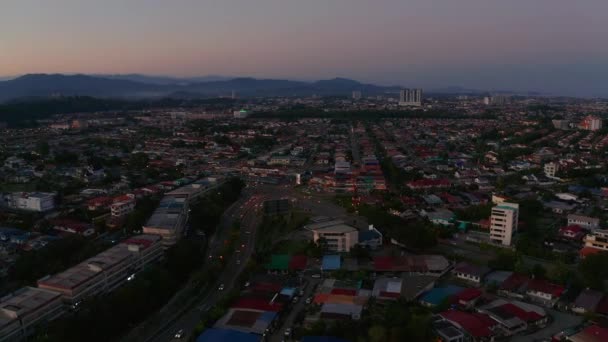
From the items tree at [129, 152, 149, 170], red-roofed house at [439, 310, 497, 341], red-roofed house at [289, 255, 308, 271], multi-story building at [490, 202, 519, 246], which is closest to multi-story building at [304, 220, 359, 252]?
red-roofed house at [289, 255, 308, 271]

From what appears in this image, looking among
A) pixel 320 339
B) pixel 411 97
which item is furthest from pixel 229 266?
pixel 411 97

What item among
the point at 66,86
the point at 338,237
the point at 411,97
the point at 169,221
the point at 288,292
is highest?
the point at 66,86

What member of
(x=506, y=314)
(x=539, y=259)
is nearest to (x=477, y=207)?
(x=539, y=259)

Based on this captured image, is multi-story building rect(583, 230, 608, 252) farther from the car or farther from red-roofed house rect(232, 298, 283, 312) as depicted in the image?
the car

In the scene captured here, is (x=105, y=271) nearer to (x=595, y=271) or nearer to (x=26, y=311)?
(x=26, y=311)

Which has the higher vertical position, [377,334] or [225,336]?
[377,334]

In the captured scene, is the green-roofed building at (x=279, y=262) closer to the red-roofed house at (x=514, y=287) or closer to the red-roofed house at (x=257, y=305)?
the red-roofed house at (x=257, y=305)
